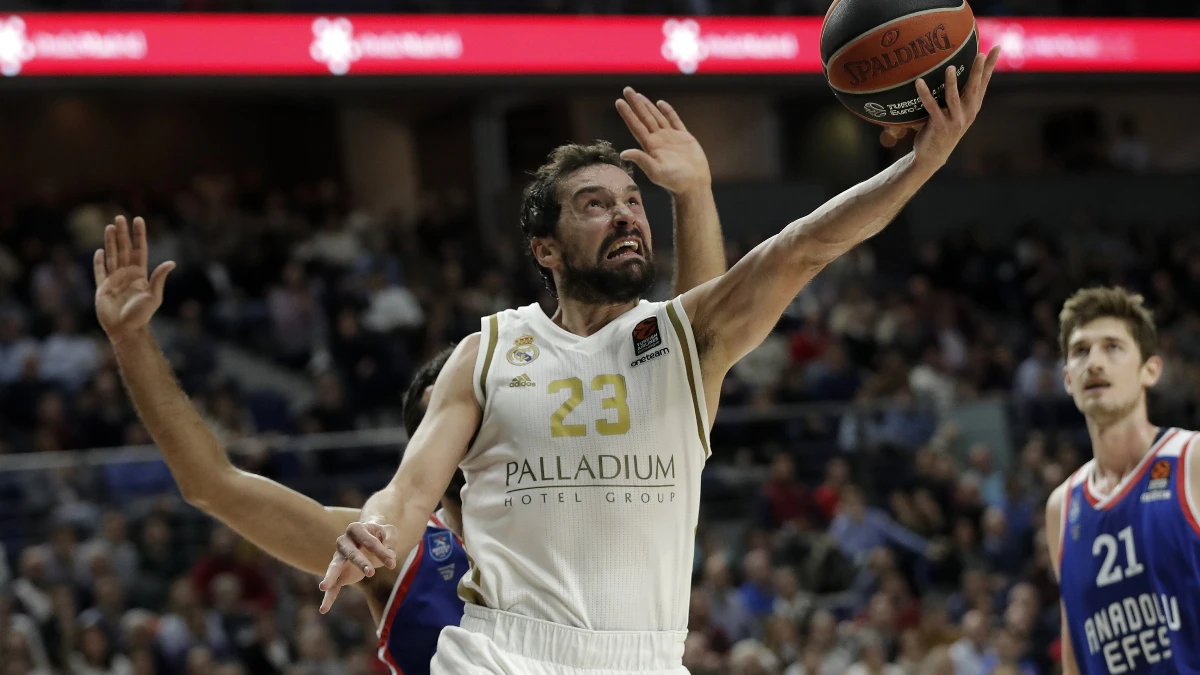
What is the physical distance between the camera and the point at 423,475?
3.75 m

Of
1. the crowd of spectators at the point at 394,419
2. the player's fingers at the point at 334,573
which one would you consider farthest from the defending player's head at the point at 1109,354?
the crowd of spectators at the point at 394,419

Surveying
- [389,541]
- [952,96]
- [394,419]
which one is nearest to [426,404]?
[389,541]

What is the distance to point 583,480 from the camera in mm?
3695

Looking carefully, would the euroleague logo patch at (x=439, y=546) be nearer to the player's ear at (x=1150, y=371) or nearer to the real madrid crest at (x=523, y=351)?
the real madrid crest at (x=523, y=351)

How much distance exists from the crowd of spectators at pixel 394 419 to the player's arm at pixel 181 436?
542 cm

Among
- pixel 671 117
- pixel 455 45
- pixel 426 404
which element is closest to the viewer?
pixel 671 117

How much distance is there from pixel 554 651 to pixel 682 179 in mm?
1408

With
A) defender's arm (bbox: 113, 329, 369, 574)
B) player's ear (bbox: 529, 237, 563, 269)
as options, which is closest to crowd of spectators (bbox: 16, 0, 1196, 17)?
defender's arm (bbox: 113, 329, 369, 574)

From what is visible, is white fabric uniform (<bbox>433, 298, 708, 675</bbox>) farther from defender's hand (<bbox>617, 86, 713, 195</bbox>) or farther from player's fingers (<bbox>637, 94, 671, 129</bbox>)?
player's fingers (<bbox>637, 94, 671, 129</bbox>)

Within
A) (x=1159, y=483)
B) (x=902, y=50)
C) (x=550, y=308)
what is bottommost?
(x=1159, y=483)

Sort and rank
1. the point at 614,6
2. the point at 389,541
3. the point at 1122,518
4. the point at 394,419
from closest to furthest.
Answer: the point at 389,541, the point at 1122,518, the point at 394,419, the point at 614,6

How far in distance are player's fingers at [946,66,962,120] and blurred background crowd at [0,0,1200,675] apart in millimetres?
6688

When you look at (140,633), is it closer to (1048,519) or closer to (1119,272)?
(1048,519)

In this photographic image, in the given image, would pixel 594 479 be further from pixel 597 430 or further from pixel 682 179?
pixel 682 179
